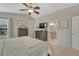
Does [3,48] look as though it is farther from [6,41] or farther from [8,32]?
[8,32]

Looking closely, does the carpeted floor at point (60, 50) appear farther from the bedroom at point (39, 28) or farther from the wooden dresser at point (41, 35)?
the wooden dresser at point (41, 35)

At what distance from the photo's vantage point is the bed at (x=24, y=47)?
81.3 inches

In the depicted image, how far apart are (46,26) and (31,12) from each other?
41cm

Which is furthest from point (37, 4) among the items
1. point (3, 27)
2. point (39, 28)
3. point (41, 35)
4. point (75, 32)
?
point (75, 32)

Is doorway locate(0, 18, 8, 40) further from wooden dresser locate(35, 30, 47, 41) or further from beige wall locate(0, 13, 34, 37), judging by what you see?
wooden dresser locate(35, 30, 47, 41)

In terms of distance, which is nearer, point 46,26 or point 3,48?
point 3,48

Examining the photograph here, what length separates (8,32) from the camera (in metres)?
2.16

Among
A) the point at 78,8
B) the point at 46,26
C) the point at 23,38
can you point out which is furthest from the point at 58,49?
the point at 78,8

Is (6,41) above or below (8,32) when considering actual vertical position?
below

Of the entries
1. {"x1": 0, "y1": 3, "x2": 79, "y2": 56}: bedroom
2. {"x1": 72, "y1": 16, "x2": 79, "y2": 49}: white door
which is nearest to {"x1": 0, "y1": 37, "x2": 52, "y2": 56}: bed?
{"x1": 0, "y1": 3, "x2": 79, "y2": 56}: bedroom

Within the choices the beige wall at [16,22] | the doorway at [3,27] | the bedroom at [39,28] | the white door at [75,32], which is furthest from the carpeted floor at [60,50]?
the doorway at [3,27]

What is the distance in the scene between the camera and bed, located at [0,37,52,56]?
6.77ft

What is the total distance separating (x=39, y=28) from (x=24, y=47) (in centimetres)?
48

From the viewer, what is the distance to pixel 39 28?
225cm
